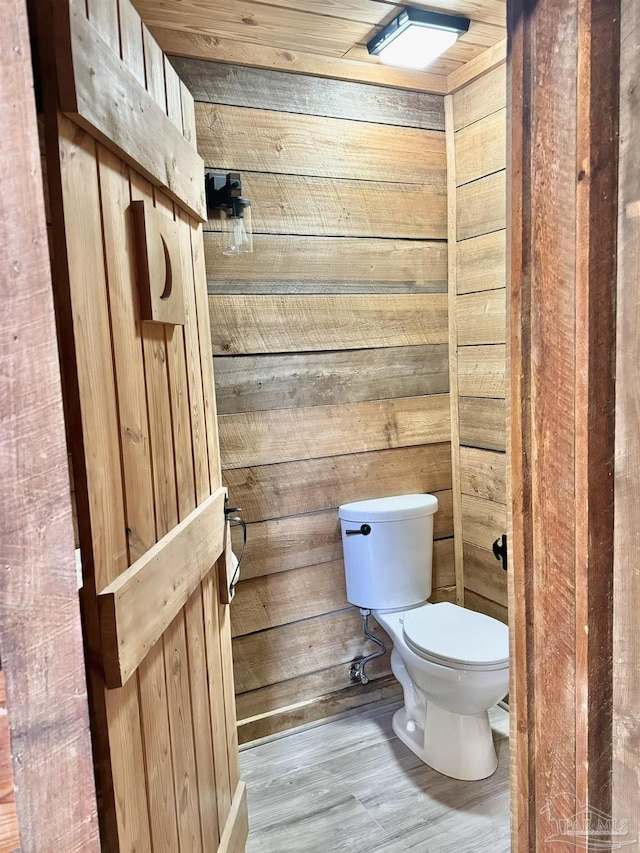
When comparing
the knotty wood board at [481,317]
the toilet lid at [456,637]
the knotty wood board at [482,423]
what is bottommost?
the toilet lid at [456,637]

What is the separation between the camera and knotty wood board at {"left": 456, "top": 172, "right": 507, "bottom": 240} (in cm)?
210

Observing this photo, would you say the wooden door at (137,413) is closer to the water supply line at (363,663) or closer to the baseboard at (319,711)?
the baseboard at (319,711)

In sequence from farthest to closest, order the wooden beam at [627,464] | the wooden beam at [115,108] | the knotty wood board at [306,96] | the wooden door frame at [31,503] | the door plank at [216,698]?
the knotty wood board at [306,96]
the door plank at [216,698]
the wooden beam at [115,108]
the wooden beam at [627,464]
the wooden door frame at [31,503]

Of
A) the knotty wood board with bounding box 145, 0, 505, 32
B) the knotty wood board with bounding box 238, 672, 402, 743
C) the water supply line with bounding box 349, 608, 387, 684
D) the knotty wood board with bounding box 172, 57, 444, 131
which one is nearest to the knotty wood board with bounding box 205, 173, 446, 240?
the knotty wood board with bounding box 172, 57, 444, 131

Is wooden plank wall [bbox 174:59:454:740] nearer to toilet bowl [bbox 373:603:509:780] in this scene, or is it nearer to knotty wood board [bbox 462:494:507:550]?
knotty wood board [bbox 462:494:507:550]

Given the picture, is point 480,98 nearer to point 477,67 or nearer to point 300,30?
point 477,67

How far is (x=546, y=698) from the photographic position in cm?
81

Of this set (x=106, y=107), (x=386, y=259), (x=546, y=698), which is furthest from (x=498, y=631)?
(x=106, y=107)

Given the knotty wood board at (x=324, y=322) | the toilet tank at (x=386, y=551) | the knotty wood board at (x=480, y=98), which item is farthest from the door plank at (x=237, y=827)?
the knotty wood board at (x=480, y=98)

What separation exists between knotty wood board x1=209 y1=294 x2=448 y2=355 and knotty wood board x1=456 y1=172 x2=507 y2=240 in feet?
0.94

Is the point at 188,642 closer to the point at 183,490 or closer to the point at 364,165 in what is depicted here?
the point at 183,490

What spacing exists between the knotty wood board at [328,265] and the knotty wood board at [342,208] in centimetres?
2

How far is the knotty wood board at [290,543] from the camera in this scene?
210 centimetres

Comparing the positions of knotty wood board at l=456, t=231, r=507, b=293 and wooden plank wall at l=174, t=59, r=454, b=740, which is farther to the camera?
knotty wood board at l=456, t=231, r=507, b=293
